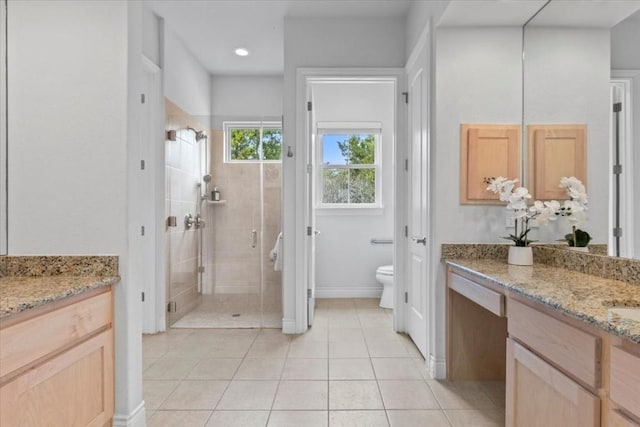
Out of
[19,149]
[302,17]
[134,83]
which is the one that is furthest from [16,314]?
[302,17]

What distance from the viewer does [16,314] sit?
1151 mm

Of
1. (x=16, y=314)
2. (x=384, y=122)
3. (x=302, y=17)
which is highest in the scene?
(x=302, y=17)

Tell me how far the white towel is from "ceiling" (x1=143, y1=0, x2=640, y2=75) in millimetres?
1992

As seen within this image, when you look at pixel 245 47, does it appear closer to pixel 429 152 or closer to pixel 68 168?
pixel 429 152

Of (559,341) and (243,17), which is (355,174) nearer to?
(243,17)

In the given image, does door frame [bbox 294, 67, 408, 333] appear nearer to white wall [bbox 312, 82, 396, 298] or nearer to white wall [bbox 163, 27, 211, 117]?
white wall [bbox 163, 27, 211, 117]

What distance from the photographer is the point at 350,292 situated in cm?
473

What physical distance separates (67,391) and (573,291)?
189 centimetres

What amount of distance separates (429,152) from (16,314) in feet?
7.52

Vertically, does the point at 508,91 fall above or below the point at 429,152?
above

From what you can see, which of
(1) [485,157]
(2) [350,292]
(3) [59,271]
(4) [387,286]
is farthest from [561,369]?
(2) [350,292]

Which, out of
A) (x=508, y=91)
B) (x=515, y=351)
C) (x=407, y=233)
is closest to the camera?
(x=515, y=351)

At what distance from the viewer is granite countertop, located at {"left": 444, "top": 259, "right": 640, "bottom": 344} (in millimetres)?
1008

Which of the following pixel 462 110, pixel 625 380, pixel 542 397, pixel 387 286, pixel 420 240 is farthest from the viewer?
pixel 387 286
